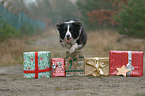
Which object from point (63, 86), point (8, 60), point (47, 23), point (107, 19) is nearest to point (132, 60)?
point (63, 86)

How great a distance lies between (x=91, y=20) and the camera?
1420 cm

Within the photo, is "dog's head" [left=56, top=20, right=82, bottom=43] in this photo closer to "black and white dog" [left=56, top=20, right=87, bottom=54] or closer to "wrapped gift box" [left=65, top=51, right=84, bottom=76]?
"black and white dog" [left=56, top=20, right=87, bottom=54]

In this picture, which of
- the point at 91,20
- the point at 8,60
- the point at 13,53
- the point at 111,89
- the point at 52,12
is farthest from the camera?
the point at 52,12

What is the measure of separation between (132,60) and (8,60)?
11.0 feet

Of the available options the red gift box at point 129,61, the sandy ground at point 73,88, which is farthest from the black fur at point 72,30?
the sandy ground at point 73,88

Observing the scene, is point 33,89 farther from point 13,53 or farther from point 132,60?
point 13,53

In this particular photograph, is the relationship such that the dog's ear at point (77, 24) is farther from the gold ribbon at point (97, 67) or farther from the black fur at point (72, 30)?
the gold ribbon at point (97, 67)

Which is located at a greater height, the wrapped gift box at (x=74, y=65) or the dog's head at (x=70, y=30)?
the dog's head at (x=70, y=30)

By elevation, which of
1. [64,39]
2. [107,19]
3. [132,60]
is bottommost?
[132,60]

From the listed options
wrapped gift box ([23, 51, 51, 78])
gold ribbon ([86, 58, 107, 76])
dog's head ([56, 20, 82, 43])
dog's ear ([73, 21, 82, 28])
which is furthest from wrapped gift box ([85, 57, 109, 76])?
wrapped gift box ([23, 51, 51, 78])

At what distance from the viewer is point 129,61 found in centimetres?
366

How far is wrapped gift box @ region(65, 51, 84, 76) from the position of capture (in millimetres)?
3730

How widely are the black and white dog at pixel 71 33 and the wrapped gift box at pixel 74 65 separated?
5.3 inches

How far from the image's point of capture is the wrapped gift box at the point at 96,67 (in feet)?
12.1
